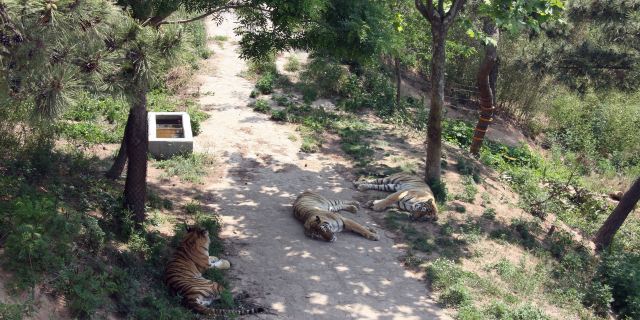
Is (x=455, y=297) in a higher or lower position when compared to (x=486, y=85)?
lower

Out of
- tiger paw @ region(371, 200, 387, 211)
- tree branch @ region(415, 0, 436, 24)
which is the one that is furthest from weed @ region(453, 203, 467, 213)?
tree branch @ region(415, 0, 436, 24)

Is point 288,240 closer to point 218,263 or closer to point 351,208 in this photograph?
point 218,263

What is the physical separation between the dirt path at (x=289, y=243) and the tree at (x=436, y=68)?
1663 mm

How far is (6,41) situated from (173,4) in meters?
2.92

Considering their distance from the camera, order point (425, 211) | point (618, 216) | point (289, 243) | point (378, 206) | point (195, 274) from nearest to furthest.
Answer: point (195, 274), point (289, 243), point (425, 211), point (378, 206), point (618, 216)

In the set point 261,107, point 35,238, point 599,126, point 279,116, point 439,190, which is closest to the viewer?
point 35,238

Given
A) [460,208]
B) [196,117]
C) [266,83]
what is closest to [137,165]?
[460,208]

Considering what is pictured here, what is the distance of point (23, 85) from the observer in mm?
5238

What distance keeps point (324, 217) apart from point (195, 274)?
2.81 metres

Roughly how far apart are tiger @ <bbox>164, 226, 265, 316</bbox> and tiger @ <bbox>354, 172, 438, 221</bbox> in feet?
13.0

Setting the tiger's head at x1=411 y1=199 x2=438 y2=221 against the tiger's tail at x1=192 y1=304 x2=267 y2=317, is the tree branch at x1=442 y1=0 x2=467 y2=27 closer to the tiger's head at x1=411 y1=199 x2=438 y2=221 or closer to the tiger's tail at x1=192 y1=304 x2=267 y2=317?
the tiger's head at x1=411 y1=199 x2=438 y2=221

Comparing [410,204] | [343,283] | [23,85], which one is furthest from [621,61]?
[23,85]

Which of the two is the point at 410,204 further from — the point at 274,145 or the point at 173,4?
the point at 173,4

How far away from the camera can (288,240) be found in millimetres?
9836
